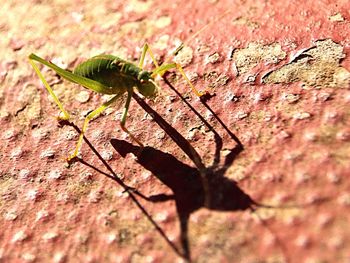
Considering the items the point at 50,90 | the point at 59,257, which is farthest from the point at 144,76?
the point at 59,257

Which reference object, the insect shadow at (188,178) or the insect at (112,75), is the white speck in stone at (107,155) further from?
the insect at (112,75)

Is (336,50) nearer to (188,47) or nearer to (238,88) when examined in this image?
(238,88)

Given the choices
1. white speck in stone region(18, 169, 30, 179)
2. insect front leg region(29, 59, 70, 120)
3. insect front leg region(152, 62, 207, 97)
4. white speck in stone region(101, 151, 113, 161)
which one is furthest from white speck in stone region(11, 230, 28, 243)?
insect front leg region(152, 62, 207, 97)

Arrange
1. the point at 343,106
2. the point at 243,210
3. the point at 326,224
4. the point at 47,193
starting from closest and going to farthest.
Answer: the point at 326,224 < the point at 243,210 < the point at 343,106 < the point at 47,193

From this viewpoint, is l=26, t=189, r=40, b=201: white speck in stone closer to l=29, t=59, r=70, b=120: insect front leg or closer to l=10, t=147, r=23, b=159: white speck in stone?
l=10, t=147, r=23, b=159: white speck in stone

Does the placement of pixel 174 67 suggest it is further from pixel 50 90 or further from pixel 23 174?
pixel 23 174

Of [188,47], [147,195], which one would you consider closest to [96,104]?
[188,47]

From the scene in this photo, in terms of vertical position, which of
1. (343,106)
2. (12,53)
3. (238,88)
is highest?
(12,53)
